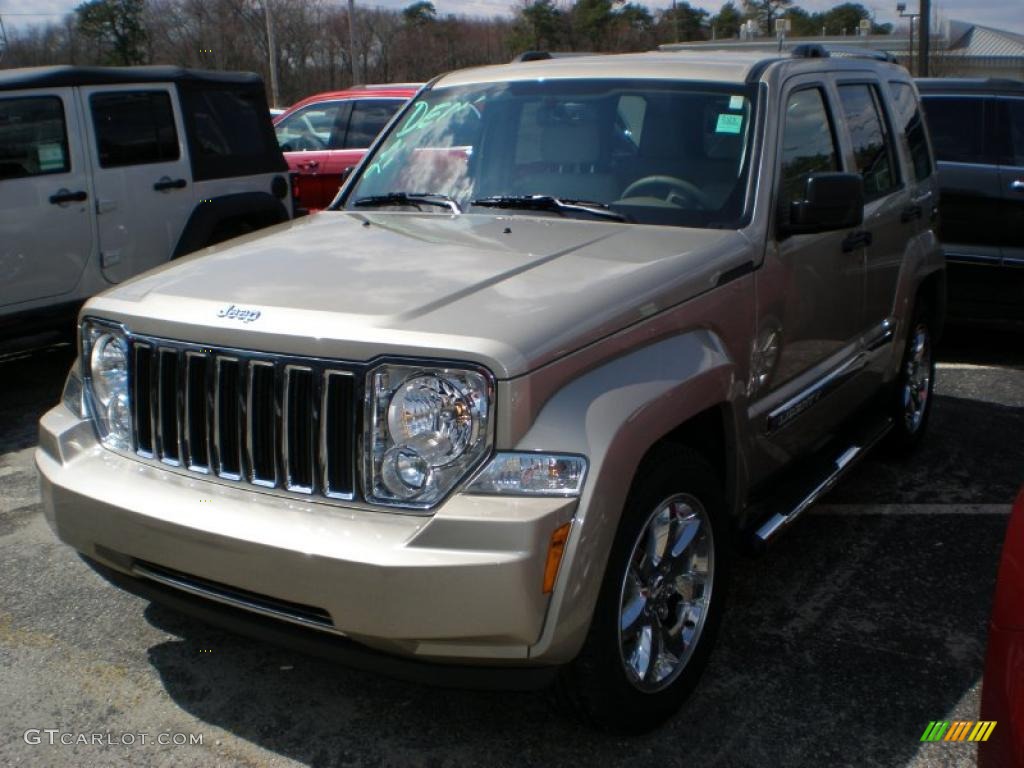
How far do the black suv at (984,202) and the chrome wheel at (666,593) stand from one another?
16.7 ft

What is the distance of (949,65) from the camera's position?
49.1 m

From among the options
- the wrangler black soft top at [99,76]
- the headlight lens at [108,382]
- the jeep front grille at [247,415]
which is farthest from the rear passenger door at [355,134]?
the jeep front grille at [247,415]

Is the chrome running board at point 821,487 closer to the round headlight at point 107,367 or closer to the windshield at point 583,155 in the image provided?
the windshield at point 583,155

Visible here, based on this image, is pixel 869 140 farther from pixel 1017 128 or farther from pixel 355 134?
pixel 355 134

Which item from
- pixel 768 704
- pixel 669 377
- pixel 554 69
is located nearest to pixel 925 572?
pixel 768 704

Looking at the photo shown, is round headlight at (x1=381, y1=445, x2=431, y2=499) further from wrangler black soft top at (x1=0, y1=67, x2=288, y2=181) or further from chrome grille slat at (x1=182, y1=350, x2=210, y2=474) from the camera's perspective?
wrangler black soft top at (x1=0, y1=67, x2=288, y2=181)

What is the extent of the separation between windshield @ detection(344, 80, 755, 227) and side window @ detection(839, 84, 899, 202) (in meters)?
0.93

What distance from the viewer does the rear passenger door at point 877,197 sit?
4684 millimetres

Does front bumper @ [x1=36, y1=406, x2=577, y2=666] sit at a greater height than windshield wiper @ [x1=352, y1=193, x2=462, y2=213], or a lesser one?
lesser

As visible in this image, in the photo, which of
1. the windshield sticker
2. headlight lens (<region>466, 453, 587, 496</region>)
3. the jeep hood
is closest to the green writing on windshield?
the jeep hood

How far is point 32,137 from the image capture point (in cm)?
670

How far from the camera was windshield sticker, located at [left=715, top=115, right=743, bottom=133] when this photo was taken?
13.0ft

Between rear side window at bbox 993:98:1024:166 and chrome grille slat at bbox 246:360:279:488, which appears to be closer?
chrome grille slat at bbox 246:360:279:488

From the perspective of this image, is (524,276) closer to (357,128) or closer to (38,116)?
(38,116)
